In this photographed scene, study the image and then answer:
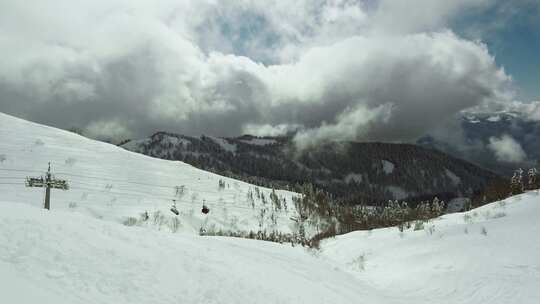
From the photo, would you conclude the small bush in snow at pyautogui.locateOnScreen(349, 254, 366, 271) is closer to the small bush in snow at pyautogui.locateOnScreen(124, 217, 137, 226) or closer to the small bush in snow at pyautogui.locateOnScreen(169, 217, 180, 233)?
the small bush in snow at pyautogui.locateOnScreen(124, 217, 137, 226)

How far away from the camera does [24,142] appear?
226 feet

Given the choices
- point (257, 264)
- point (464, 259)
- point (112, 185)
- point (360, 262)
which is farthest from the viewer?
point (112, 185)

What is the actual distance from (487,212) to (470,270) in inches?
343

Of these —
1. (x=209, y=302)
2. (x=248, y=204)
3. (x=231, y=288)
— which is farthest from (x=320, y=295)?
(x=248, y=204)

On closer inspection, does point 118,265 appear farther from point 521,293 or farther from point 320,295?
point 521,293

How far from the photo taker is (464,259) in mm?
14125

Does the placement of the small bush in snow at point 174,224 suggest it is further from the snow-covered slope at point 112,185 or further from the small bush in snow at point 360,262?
the small bush in snow at point 360,262

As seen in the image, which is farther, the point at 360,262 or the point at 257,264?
the point at 360,262

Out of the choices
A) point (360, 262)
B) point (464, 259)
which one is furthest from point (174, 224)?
point (464, 259)

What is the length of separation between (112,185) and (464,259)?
63.1m

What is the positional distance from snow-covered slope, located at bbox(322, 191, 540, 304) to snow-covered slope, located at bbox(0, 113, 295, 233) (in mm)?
44459

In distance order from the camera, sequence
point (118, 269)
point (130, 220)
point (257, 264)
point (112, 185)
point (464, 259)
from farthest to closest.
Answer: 1. point (112, 185)
2. point (130, 220)
3. point (464, 259)
4. point (257, 264)
5. point (118, 269)

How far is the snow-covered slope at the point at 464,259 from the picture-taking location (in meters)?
11.6

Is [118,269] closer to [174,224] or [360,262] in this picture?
[360,262]
